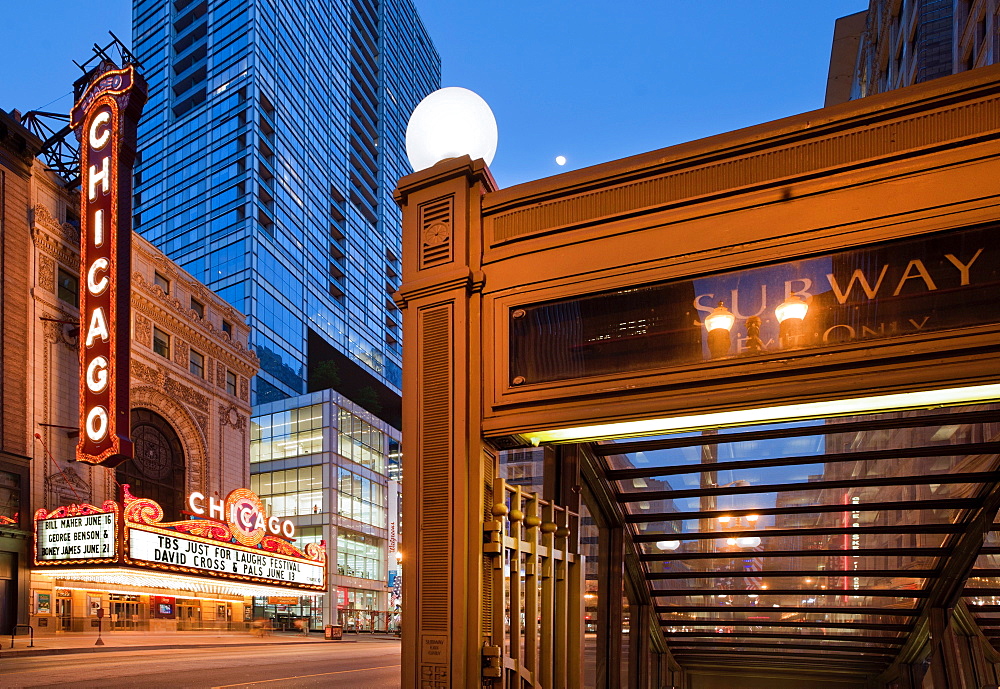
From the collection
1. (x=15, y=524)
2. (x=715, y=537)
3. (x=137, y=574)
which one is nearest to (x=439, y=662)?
(x=715, y=537)

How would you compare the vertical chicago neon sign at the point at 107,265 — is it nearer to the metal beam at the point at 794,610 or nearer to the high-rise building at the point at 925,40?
the metal beam at the point at 794,610

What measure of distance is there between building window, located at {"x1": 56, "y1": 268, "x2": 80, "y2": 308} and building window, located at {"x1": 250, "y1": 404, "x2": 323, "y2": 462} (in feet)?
86.1

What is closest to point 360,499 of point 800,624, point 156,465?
point 156,465

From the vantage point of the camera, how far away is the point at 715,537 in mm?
7473

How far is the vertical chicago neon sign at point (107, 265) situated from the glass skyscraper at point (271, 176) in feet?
127

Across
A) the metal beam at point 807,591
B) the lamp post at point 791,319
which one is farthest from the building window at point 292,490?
the lamp post at point 791,319

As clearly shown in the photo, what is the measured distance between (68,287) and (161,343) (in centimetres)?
625

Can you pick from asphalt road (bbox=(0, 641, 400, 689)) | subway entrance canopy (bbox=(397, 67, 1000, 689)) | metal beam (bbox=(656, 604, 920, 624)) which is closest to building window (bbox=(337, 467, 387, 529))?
asphalt road (bbox=(0, 641, 400, 689))

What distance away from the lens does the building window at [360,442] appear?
191 ft

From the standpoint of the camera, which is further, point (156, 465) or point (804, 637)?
point (156, 465)

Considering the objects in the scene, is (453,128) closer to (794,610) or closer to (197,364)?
(794,610)

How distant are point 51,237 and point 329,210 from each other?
57.9 metres

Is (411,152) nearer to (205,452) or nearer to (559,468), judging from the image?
(559,468)

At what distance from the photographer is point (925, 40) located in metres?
22.3
